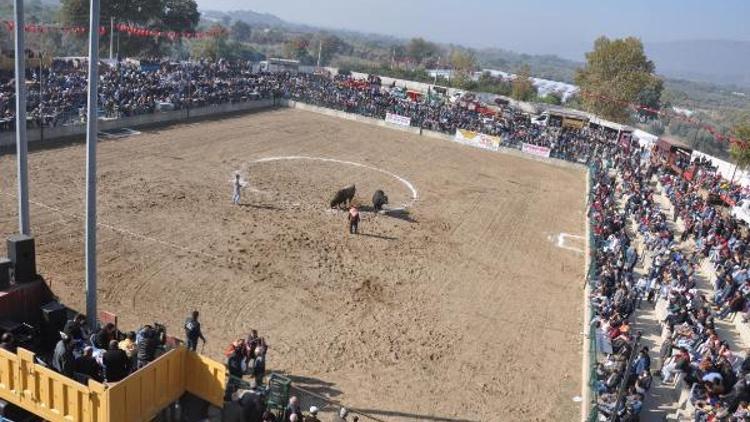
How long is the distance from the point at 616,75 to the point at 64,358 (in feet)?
232

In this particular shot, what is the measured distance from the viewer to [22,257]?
11.3 metres

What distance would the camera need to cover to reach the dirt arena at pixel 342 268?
1356 centimetres

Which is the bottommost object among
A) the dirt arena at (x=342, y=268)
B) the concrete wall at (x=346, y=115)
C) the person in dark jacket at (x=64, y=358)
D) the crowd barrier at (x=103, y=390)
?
the dirt arena at (x=342, y=268)

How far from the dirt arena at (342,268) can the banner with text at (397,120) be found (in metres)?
12.6

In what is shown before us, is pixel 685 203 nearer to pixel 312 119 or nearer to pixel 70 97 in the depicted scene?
pixel 312 119

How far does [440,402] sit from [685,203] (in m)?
20.9

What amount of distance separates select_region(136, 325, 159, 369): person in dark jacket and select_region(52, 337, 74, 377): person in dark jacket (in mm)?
1171

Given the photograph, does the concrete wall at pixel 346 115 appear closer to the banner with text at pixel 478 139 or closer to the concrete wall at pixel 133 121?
the concrete wall at pixel 133 121

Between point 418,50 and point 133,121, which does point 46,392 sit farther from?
point 418,50

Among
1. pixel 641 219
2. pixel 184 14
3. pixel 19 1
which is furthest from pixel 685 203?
pixel 184 14

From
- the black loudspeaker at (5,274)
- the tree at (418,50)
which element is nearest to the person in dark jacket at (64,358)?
the black loudspeaker at (5,274)

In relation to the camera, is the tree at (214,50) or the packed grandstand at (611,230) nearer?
the packed grandstand at (611,230)

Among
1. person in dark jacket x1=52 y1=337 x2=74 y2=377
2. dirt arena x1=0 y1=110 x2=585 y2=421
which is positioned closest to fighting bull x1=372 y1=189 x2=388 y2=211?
dirt arena x1=0 y1=110 x2=585 y2=421

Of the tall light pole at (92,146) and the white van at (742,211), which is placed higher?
the tall light pole at (92,146)
